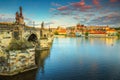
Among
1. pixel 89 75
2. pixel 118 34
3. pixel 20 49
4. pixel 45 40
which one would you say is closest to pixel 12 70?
pixel 20 49

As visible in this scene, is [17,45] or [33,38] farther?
[33,38]

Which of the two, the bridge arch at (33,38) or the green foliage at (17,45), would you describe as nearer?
the green foliage at (17,45)

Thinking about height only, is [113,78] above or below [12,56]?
below

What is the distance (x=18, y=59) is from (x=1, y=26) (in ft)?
17.1

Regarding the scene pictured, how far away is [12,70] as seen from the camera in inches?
913

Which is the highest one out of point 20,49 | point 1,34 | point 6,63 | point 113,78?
point 1,34

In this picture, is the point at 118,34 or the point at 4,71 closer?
the point at 4,71

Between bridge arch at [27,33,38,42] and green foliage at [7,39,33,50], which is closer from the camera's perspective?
green foliage at [7,39,33,50]

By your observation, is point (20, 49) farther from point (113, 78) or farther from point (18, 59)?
point (113, 78)

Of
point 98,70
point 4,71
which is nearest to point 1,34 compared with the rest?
point 4,71

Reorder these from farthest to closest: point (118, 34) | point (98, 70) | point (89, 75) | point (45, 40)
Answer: point (118, 34) → point (45, 40) → point (98, 70) → point (89, 75)

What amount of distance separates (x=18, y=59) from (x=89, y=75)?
1025cm

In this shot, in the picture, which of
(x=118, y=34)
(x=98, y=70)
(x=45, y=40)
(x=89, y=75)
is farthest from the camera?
(x=118, y=34)

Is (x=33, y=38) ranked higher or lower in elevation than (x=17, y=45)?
higher
